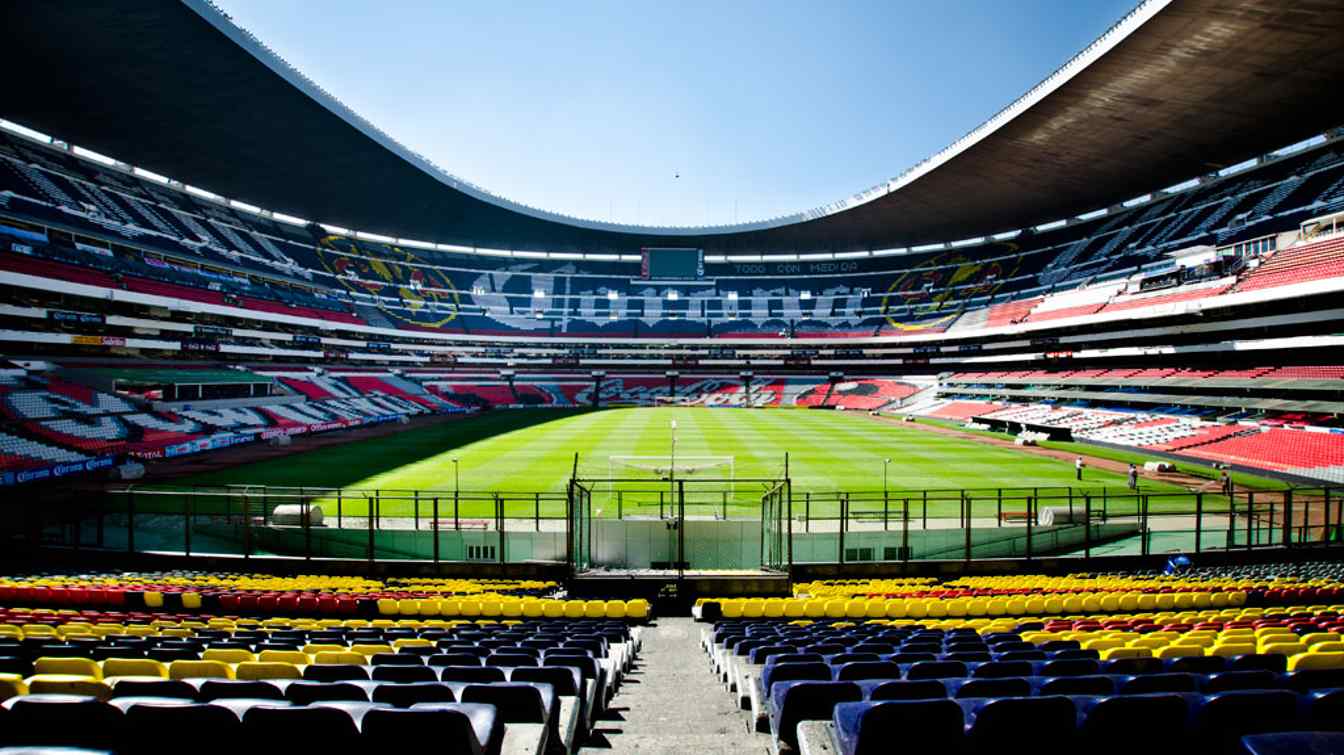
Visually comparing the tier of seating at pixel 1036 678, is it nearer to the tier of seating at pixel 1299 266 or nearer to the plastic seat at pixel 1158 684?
the plastic seat at pixel 1158 684

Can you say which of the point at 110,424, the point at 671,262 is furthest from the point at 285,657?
the point at 671,262

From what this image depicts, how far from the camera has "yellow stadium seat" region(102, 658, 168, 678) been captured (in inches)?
178

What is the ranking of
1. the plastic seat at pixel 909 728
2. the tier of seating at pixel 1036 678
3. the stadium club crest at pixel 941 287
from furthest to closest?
the stadium club crest at pixel 941 287 → the tier of seating at pixel 1036 678 → the plastic seat at pixel 909 728

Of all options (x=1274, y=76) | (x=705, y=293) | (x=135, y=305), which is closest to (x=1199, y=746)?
(x=1274, y=76)

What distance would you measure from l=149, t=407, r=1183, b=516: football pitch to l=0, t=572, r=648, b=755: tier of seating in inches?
316

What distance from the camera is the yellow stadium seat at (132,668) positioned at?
4.52 metres

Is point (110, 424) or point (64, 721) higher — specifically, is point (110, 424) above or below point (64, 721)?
below

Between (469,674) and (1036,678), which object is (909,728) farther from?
(469,674)

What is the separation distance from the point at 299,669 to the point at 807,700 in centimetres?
368

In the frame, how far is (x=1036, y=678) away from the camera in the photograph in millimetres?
4258

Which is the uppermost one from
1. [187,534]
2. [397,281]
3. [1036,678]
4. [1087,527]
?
[397,281]

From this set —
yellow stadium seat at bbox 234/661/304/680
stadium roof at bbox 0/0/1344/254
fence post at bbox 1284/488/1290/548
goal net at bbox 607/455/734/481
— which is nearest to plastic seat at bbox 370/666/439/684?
yellow stadium seat at bbox 234/661/304/680

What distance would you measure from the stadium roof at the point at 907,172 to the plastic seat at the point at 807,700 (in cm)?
3852

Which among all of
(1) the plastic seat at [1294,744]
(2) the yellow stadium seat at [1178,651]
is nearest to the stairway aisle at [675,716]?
(1) the plastic seat at [1294,744]
